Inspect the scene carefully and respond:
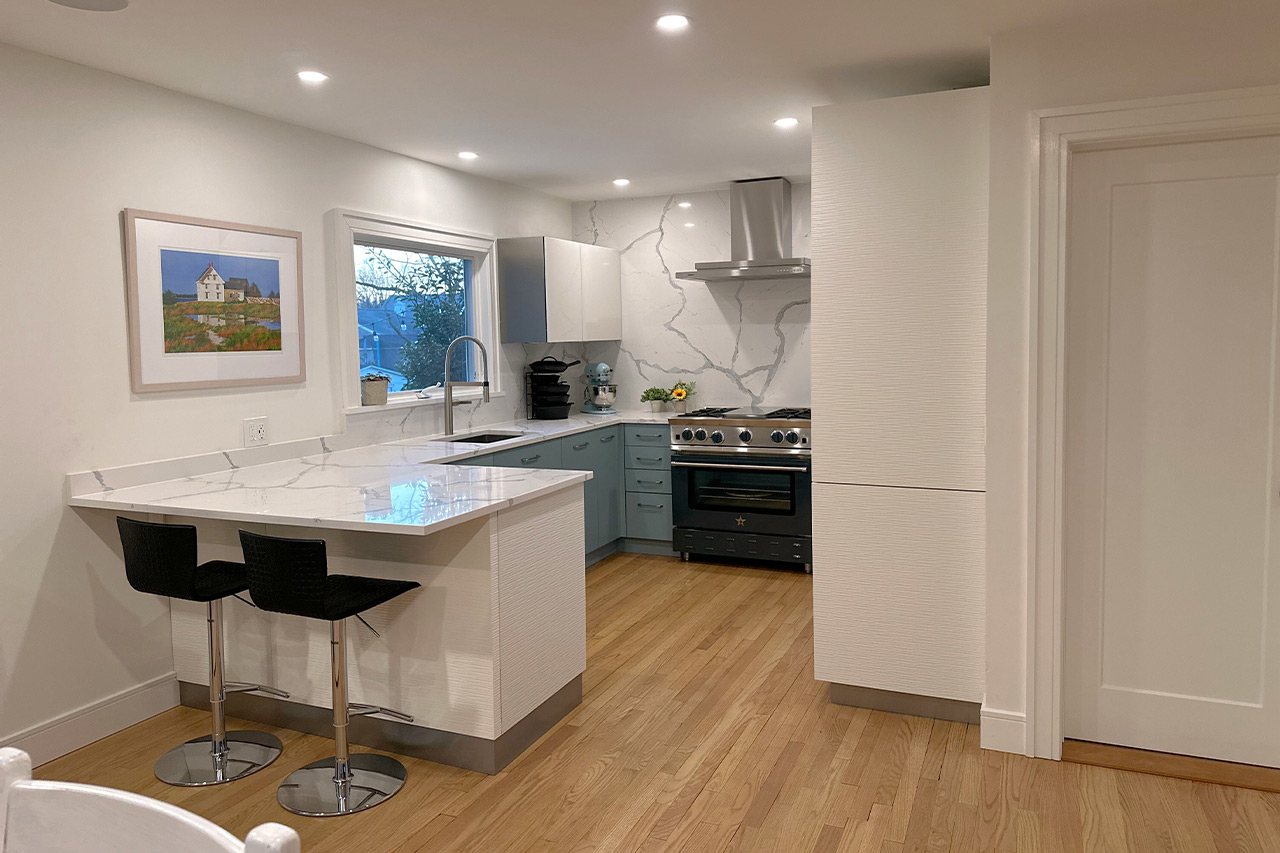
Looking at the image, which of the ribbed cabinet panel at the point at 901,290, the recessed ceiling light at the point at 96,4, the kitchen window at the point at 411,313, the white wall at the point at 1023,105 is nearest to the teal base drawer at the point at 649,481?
the kitchen window at the point at 411,313

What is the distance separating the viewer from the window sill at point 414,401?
4.29m

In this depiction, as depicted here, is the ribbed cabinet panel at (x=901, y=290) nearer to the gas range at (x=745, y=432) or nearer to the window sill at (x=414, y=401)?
the gas range at (x=745, y=432)

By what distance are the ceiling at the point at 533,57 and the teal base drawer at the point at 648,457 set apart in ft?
6.60

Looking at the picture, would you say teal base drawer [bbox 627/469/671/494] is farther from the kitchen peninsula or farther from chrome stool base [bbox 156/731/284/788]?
chrome stool base [bbox 156/731/284/788]

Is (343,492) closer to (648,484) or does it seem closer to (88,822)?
(88,822)

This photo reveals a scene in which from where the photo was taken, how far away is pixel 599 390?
6.20 m

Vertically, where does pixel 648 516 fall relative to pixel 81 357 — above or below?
below

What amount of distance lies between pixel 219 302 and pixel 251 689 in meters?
1.54

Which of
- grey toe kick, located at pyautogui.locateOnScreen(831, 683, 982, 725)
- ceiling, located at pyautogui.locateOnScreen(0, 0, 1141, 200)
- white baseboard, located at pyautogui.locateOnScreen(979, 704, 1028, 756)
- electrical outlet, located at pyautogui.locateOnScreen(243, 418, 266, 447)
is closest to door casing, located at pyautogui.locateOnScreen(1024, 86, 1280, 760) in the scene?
white baseboard, located at pyautogui.locateOnScreen(979, 704, 1028, 756)

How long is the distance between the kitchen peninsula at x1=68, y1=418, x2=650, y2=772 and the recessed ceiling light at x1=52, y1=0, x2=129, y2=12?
4.84 feet

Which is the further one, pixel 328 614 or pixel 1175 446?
pixel 1175 446

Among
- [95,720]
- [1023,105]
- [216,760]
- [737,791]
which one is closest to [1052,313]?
[1023,105]

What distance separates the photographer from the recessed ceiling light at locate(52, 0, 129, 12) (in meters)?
2.46

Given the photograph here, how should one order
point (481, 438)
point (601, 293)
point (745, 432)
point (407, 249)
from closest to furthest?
point (407, 249) < point (481, 438) < point (745, 432) < point (601, 293)
